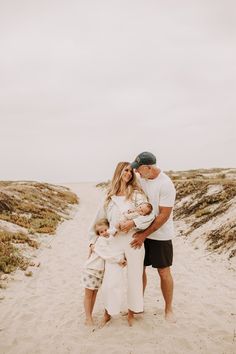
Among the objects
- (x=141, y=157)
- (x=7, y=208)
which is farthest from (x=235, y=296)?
(x=7, y=208)

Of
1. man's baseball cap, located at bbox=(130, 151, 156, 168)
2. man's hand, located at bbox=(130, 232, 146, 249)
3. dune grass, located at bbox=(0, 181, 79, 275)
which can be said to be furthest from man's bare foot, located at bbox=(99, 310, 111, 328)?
dune grass, located at bbox=(0, 181, 79, 275)

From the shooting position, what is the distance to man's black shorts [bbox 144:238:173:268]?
6254mm

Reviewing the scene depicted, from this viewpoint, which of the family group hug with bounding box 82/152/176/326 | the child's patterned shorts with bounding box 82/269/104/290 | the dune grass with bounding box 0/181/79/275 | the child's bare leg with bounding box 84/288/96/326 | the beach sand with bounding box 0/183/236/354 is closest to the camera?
the beach sand with bounding box 0/183/236/354

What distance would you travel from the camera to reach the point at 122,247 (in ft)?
20.1

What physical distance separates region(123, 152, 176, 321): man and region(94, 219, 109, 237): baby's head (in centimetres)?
46

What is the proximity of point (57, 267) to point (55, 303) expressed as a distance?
3.45m

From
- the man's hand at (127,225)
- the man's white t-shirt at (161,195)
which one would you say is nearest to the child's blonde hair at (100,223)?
the man's hand at (127,225)

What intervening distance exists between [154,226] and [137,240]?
377mm

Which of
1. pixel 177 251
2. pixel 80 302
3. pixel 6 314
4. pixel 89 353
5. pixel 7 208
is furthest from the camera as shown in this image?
pixel 7 208

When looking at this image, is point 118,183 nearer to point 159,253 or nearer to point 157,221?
point 157,221

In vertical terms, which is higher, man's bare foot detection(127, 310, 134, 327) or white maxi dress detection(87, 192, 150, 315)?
white maxi dress detection(87, 192, 150, 315)

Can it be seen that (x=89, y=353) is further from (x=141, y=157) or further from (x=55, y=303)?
(x=141, y=157)

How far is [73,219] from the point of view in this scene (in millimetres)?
23375

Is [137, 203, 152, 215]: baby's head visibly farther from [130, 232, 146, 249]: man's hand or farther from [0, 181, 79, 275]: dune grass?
[0, 181, 79, 275]: dune grass
